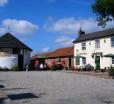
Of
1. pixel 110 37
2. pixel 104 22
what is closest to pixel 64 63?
pixel 110 37

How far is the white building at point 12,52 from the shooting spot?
55978 millimetres

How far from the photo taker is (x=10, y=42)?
6006cm

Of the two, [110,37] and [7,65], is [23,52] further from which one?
[110,37]

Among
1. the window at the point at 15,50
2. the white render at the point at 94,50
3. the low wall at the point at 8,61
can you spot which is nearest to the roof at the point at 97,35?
the white render at the point at 94,50

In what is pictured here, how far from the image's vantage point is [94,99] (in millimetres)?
16109

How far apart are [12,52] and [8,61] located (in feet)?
9.82

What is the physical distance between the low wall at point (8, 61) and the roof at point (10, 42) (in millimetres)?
2932

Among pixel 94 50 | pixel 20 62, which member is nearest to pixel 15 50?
pixel 20 62

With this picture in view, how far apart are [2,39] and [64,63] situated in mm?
12162

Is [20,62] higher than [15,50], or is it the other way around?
[15,50]

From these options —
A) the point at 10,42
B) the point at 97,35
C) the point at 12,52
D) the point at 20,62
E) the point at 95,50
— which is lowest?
the point at 20,62

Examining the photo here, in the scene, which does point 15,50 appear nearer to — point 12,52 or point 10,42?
point 12,52

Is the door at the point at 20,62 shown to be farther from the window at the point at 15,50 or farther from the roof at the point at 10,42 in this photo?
the roof at the point at 10,42

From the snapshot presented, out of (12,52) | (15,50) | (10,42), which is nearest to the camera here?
(12,52)
